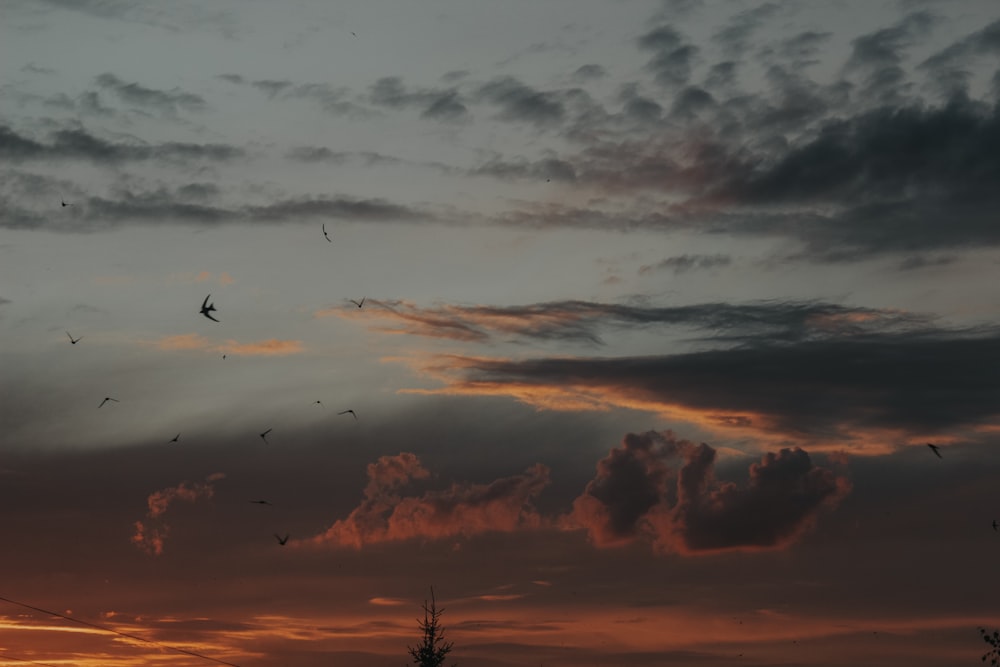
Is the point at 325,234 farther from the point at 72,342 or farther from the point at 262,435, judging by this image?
the point at 72,342

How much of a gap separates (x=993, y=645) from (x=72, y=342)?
59.7 metres

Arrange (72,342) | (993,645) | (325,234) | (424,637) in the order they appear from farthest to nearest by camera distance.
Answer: (424,637)
(993,645)
(72,342)
(325,234)

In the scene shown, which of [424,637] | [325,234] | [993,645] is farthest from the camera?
[424,637]

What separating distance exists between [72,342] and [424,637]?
50.3m

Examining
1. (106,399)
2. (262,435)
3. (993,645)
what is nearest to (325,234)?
(262,435)

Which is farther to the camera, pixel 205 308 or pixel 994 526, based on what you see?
pixel 994 526

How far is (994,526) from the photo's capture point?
178 ft

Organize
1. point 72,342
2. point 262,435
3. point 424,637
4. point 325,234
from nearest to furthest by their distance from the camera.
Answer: point 325,234 → point 262,435 → point 72,342 → point 424,637

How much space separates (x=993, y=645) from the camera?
7644cm

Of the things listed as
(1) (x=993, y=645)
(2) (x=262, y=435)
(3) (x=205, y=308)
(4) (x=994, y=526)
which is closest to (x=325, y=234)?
(3) (x=205, y=308)

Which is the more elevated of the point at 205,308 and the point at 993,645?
the point at 205,308

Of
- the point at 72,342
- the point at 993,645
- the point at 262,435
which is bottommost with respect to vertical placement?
the point at 993,645

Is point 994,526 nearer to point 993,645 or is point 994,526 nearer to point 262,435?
point 993,645

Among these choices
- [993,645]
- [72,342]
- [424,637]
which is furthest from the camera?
[424,637]
